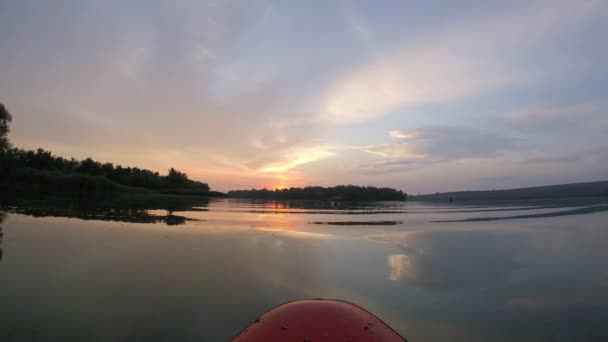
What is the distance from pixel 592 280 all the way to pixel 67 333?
961 centimetres

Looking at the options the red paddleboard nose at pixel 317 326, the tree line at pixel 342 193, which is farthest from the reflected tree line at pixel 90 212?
the tree line at pixel 342 193

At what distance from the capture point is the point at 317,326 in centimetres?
274

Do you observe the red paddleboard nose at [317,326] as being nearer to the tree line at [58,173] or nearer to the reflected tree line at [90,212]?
the reflected tree line at [90,212]

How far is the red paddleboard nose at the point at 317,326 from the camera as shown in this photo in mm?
2594

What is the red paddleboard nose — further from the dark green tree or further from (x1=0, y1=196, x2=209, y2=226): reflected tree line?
the dark green tree

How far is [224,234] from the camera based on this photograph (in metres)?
11.4

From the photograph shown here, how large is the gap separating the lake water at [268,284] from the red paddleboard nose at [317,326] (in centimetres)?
126

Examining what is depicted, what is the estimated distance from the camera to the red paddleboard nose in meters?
2.59

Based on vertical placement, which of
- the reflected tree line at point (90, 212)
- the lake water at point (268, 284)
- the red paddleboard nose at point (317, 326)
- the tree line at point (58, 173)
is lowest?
the lake water at point (268, 284)

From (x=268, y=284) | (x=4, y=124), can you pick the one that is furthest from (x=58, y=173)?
(x=268, y=284)

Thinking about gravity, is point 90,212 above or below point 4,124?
below

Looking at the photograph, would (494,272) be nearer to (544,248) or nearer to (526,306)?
(526,306)

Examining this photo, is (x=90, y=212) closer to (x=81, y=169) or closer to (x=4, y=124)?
(x=4, y=124)

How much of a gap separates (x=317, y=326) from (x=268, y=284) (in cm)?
333
